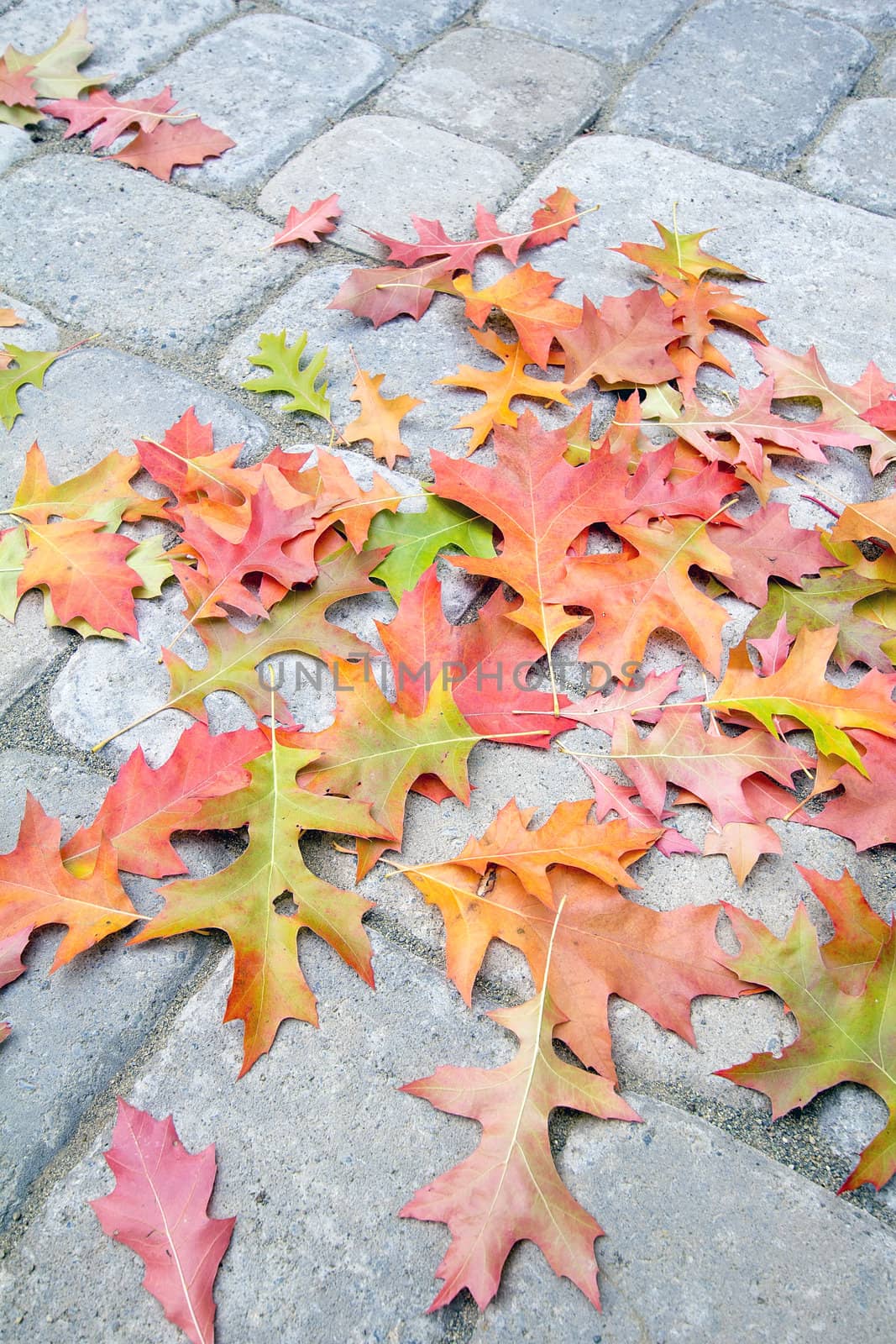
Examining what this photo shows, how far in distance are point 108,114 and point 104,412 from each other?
0.89 m

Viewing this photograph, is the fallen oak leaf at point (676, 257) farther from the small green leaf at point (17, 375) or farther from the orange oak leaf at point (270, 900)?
the orange oak leaf at point (270, 900)

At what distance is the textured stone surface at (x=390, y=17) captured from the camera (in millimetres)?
2332

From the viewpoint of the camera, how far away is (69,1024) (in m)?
1.05

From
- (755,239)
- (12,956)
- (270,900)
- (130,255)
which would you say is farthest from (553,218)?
(12,956)

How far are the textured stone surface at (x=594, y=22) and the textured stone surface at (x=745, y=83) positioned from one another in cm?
6

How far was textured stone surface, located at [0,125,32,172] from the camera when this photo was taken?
6.75 feet

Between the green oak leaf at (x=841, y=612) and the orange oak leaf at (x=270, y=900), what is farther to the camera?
the green oak leaf at (x=841, y=612)

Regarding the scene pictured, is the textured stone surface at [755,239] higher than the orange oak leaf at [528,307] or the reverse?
the reverse

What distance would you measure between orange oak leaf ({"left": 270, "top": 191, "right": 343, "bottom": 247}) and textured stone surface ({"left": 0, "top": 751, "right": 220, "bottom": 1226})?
122cm

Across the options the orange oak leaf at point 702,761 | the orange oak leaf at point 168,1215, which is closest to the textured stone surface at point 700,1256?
the orange oak leaf at point 168,1215

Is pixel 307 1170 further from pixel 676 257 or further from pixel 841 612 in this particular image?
pixel 676 257

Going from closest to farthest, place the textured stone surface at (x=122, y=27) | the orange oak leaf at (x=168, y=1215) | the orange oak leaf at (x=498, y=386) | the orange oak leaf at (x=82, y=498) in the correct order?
the orange oak leaf at (x=168, y=1215) → the orange oak leaf at (x=82, y=498) → the orange oak leaf at (x=498, y=386) → the textured stone surface at (x=122, y=27)

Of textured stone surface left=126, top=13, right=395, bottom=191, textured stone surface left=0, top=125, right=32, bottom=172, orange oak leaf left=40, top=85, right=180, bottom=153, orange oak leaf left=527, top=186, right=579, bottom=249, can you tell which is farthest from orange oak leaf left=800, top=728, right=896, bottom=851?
textured stone surface left=0, top=125, right=32, bottom=172

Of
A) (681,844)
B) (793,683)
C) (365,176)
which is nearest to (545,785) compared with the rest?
(681,844)
